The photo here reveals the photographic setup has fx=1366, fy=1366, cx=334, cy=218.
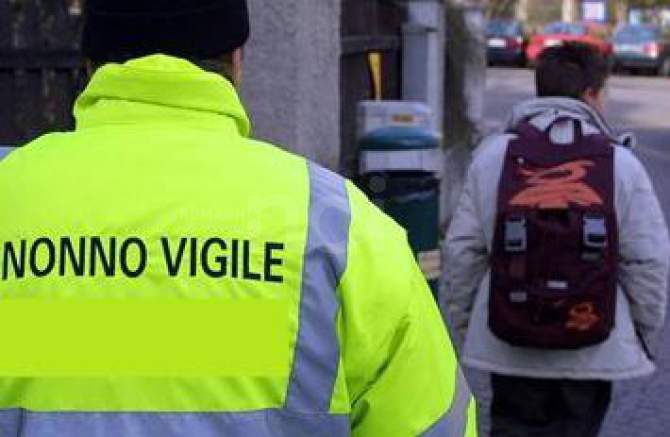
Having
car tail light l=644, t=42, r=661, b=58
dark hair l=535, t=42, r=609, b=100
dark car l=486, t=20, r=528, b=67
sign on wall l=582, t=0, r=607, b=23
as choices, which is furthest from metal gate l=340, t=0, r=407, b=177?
sign on wall l=582, t=0, r=607, b=23

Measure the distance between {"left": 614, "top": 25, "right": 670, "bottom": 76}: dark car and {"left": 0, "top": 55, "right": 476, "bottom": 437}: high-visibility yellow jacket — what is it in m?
33.9

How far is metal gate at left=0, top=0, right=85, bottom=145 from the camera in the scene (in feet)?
18.1

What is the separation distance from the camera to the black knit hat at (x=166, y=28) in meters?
1.77

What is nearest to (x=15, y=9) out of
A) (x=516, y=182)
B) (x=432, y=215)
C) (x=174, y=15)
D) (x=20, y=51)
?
(x=20, y=51)

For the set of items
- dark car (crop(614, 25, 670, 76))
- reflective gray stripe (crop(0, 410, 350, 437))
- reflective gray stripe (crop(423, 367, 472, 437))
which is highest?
reflective gray stripe (crop(0, 410, 350, 437))

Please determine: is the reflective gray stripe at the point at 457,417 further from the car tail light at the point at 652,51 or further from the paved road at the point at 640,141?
the car tail light at the point at 652,51

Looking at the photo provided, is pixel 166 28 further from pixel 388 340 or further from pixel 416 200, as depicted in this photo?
pixel 416 200

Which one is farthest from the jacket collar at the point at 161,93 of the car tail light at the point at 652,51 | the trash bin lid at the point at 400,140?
the car tail light at the point at 652,51

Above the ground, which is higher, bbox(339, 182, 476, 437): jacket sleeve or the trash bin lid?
bbox(339, 182, 476, 437): jacket sleeve

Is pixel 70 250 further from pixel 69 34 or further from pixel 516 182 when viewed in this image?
pixel 69 34

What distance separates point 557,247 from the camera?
3.71m

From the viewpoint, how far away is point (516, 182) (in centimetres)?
379

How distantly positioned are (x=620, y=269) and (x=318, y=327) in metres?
2.34

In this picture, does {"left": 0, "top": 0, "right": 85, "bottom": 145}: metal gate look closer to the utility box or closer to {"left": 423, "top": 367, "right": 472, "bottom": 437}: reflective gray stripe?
the utility box
